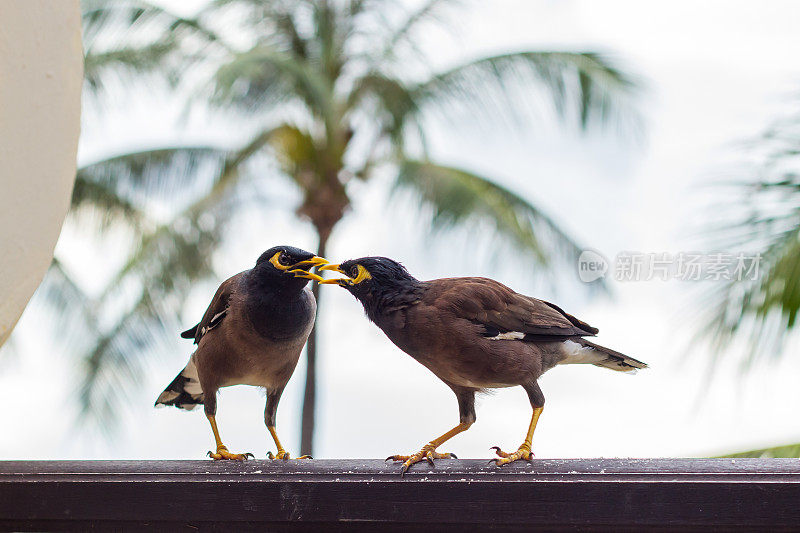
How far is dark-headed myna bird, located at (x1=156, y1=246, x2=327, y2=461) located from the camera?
1400 millimetres

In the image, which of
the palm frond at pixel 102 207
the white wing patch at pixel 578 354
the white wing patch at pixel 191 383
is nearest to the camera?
the white wing patch at pixel 578 354

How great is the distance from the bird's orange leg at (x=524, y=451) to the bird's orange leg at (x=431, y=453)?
86 mm

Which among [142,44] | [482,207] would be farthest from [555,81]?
[142,44]

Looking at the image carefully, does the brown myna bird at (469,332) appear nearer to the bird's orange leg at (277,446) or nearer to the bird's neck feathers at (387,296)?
the bird's neck feathers at (387,296)

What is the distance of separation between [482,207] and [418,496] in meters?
3.80

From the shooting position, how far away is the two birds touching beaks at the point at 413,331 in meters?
1.23

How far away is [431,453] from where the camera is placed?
4.13 feet

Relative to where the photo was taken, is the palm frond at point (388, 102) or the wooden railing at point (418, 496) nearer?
the wooden railing at point (418, 496)

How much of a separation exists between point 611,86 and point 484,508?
3974 mm

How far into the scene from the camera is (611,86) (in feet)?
15.2

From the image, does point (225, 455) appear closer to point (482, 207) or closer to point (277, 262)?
point (277, 262)

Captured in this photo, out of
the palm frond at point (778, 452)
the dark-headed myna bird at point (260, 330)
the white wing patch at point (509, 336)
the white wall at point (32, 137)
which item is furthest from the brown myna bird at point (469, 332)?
the palm frond at point (778, 452)

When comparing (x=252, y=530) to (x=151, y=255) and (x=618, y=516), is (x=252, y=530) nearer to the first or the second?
(x=618, y=516)

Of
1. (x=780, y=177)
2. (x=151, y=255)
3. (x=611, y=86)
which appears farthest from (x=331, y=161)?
(x=780, y=177)
